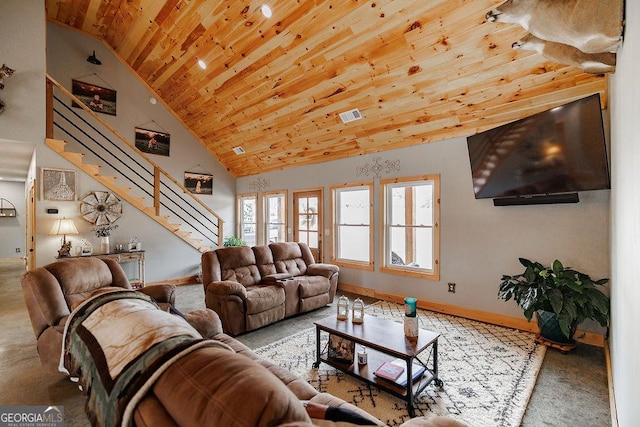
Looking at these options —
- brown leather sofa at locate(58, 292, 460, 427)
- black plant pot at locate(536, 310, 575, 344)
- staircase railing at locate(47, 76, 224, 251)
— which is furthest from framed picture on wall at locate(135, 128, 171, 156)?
black plant pot at locate(536, 310, 575, 344)

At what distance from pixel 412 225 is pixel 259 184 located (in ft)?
13.2

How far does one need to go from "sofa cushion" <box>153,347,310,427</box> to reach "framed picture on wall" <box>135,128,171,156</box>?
678 centimetres

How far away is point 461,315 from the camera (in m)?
4.05

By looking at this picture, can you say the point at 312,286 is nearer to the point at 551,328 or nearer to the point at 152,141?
the point at 551,328

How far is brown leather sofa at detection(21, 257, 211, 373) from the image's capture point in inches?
87.2

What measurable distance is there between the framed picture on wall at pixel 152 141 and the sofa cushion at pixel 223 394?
22.2ft

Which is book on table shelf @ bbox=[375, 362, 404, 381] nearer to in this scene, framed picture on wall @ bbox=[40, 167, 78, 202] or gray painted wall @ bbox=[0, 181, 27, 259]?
framed picture on wall @ bbox=[40, 167, 78, 202]

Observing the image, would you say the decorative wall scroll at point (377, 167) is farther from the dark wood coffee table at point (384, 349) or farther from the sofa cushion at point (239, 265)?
the dark wood coffee table at point (384, 349)

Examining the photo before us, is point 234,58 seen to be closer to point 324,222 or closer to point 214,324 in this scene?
point 324,222

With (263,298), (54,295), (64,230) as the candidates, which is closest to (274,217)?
(263,298)

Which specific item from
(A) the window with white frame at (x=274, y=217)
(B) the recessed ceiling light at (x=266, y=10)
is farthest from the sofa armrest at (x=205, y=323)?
(A) the window with white frame at (x=274, y=217)

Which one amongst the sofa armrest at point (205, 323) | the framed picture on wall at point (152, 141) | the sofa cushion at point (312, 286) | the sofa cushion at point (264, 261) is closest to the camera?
the sofa armrest at point (205, 323)

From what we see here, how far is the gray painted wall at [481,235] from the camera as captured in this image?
3188 mm

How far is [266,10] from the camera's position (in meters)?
3.42
